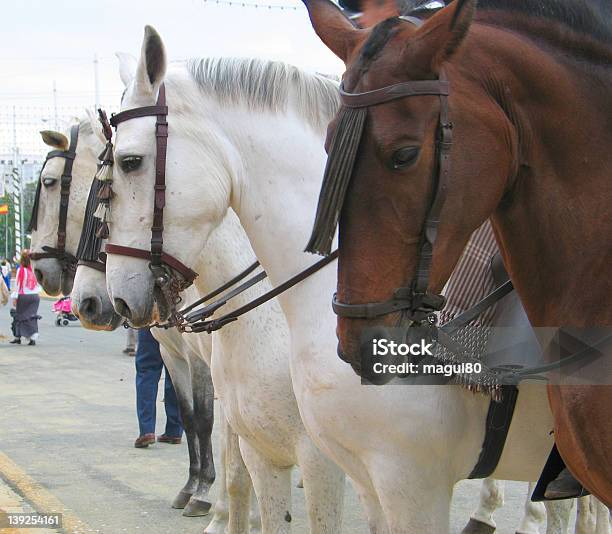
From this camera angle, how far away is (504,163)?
1.98 meters

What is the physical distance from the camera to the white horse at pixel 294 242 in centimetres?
285

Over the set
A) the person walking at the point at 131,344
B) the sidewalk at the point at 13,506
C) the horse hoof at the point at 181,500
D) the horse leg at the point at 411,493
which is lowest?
the person walking at the point at 131,344

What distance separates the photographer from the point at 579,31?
2131mm

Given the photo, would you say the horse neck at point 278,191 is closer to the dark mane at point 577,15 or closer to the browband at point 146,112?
the browband at point 146,112

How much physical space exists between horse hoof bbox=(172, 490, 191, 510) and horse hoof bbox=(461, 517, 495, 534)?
2.12 meters

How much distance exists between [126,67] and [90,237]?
3.72ft

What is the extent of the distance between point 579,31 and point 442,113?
503 millimetres

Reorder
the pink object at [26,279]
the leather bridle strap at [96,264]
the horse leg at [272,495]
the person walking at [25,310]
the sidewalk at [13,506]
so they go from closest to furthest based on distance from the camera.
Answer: the horse leg at [272,495] → the leather bridle strap at [96,264] → the sidewalk at [13,506] → the person walking at [25,310] → the pink object at [26,279]

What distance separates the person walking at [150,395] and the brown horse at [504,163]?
6241mm

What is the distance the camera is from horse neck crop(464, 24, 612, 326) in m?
2.04

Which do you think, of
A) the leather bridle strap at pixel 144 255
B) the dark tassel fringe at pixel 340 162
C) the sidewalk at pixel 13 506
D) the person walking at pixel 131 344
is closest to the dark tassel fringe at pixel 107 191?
the leather bridle strap at pixel 144 255

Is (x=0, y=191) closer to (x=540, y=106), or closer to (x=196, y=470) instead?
(x=196, y=470)

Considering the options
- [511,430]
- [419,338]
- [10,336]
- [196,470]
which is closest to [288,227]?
[511,430]

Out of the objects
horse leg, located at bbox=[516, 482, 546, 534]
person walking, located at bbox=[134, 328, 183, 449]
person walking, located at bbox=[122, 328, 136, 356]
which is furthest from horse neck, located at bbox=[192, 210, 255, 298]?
person walking, located at bbox=[122, 328, 136, 356]
